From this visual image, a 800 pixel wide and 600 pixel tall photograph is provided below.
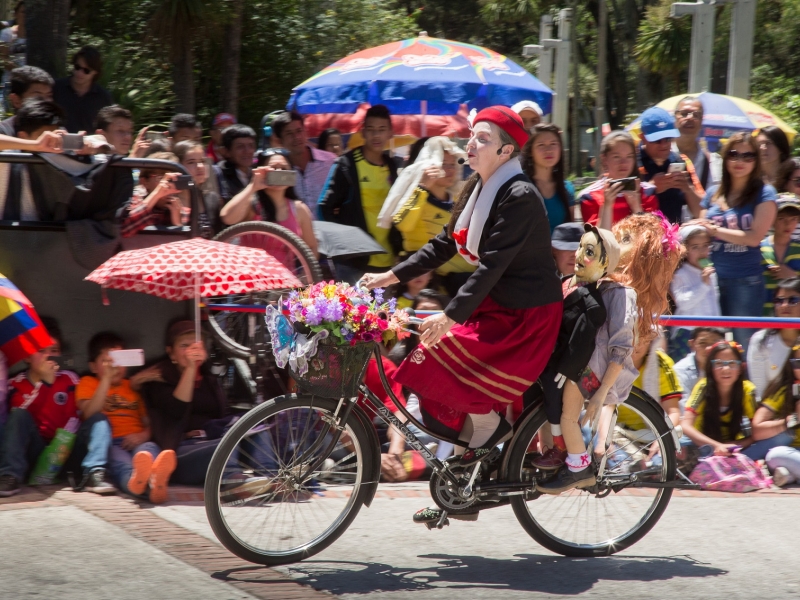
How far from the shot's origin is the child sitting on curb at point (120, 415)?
201 inches

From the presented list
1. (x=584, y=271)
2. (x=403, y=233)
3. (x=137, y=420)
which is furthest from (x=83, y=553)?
(x=403, y=233)

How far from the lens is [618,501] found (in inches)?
185

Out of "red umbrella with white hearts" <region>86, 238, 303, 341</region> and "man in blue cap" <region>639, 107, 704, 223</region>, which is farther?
"man in blue cap" <region>639, 107, 704, 223</region>

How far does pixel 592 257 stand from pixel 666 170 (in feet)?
10.7

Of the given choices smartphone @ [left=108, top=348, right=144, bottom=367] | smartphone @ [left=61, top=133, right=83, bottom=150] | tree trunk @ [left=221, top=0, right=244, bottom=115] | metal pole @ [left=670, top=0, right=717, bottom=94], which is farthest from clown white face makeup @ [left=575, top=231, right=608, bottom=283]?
tree trunk @ [left=221, top=0, right=244, bottom=115]

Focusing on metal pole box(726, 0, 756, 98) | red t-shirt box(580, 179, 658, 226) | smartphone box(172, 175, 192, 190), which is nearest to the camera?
smartphone box(172, 175, 192, 190)

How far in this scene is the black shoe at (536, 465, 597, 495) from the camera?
442 cm

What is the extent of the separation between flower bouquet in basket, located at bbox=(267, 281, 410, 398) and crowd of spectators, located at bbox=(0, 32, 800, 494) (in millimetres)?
1383

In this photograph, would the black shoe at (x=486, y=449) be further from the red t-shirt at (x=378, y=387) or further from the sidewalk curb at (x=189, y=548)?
the sidewalk curb at (x=189, y=548)

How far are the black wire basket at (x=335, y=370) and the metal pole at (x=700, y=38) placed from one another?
1233 centimetres

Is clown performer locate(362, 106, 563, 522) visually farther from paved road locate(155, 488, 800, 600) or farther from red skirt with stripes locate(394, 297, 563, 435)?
paved road locate(155, 488, 800, 600)

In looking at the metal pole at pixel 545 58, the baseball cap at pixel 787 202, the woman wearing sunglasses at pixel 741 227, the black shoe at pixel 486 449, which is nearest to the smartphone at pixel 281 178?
the black shoe at pixel 486 449

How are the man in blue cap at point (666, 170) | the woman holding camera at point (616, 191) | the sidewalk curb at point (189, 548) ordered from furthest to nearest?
the man in blue cap at point (666, 170) < the woman holding camera at point (616, 191) < the sidewalk curb at point (189, 548)

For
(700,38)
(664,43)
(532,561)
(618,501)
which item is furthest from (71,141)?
(664,43)
